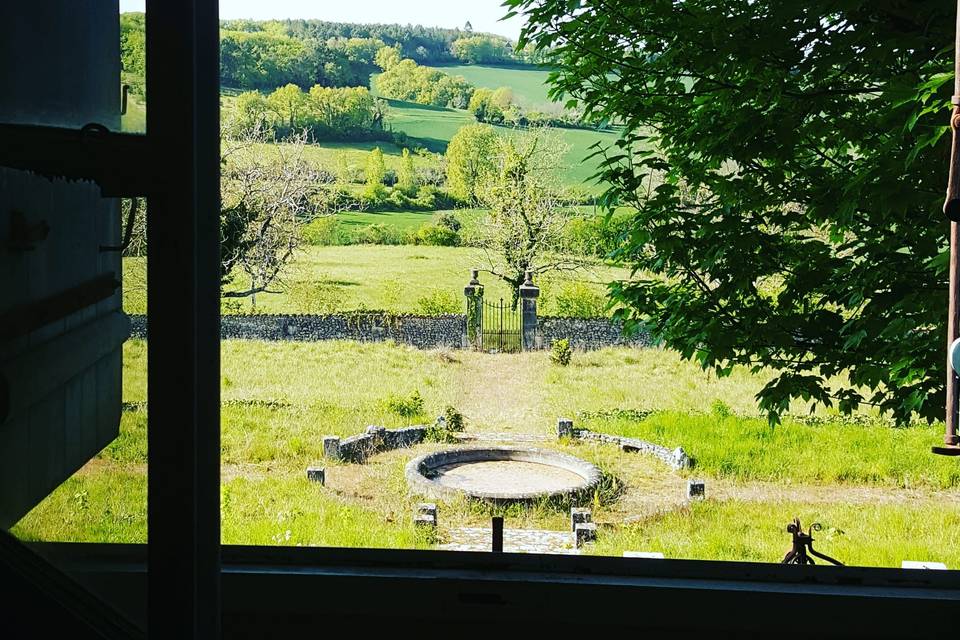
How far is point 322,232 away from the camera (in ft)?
8.61

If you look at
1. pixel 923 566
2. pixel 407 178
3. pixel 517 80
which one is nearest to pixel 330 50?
pixel 407 178

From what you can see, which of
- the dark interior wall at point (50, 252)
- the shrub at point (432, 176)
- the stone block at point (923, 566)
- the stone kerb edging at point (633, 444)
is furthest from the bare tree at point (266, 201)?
the dark interior wall at point (50, 252)

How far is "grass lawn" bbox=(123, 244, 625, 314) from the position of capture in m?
2.53

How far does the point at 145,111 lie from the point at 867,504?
2.28 metres

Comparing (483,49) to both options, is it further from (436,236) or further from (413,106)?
(436,236)

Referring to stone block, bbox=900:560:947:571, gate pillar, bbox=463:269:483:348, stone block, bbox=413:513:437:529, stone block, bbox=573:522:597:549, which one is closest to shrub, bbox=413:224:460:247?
gate pillar, bbox=463:269:483:348

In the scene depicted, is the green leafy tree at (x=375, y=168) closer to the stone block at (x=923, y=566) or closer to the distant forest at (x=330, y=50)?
the distant forest at (x=330, y=50)

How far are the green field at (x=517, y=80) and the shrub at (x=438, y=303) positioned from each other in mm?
617

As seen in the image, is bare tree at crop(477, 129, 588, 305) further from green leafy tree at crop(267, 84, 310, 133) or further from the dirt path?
green leafy tree at crop(267, 84, 310, 133)

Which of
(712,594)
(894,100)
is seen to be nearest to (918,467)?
(894,100)

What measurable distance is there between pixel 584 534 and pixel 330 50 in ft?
5.36

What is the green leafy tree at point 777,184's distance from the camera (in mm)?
1812

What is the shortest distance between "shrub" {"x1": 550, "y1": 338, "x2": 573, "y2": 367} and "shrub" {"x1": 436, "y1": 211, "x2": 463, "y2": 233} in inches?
17.9

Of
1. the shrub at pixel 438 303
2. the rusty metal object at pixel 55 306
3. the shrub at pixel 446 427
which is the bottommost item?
the shrub at pixel 446 427
